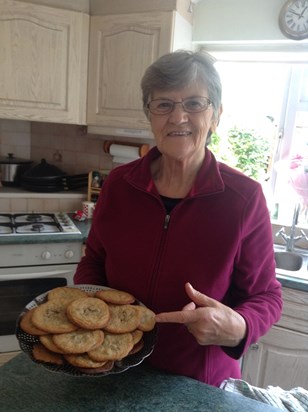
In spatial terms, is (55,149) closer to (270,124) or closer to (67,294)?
(270,124)

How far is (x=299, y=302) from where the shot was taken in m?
1.61

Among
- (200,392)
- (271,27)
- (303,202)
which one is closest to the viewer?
(200,392)

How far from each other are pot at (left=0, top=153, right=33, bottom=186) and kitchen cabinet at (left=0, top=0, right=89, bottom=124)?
46cm

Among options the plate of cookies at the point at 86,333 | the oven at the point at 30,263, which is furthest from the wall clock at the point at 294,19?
the plate of cookies at the point at 86,333

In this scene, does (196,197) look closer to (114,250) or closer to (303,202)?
(114,250)

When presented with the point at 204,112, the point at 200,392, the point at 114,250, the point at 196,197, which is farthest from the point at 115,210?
the point at 200,392

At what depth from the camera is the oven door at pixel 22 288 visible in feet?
6.30

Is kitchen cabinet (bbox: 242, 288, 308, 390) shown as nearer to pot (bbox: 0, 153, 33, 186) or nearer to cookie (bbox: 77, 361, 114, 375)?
cookie (bbox: 77, 361, 114, 375)

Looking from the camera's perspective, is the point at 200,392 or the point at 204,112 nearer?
the point at 200,392

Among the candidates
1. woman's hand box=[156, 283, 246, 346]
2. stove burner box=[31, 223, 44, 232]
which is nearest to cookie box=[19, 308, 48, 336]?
woman's hand box=[156, 283, 246, 346]

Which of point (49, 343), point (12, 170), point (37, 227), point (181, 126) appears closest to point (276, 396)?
point (49, 343)

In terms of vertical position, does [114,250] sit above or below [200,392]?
above

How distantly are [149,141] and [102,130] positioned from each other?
31cm

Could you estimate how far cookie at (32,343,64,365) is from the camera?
26.9 inches
